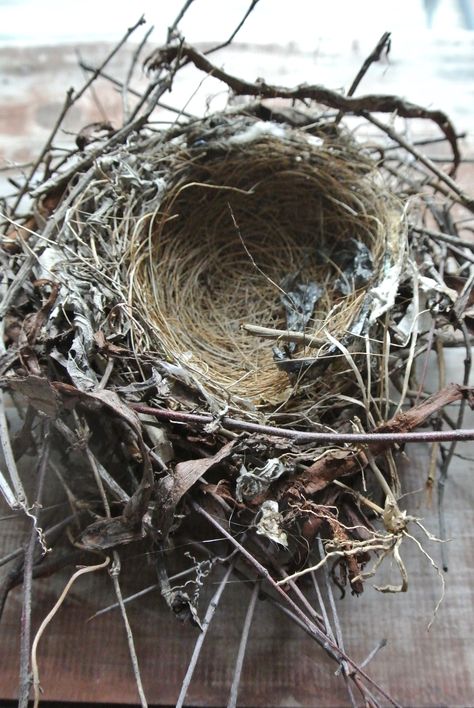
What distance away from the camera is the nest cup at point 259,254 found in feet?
2.88


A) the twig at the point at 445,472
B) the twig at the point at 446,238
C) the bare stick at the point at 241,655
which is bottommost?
the bare stick at the point at 241,655

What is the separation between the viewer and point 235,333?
3.59ft

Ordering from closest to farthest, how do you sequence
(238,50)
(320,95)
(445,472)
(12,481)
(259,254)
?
1. (12,481)
2. (445,472)
3. (320,95)
4. (259,254)
5. (238,50)

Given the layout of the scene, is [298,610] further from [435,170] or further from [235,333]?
[435,170]

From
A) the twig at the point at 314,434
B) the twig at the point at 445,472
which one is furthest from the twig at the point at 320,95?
the twig at the point at 314,434

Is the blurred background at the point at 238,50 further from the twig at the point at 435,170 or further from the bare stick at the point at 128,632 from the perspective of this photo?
the bare stick at the point at 128,632

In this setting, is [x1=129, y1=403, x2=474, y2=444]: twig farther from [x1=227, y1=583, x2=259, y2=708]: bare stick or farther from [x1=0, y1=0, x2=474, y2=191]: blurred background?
[x1=0, y1=0, x2=474, y2=191]: blurred background

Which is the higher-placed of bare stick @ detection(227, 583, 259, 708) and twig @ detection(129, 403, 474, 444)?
twig @ detection(129, 403, 474, 444)

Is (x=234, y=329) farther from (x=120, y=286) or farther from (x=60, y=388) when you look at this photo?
(x=60, y=388)

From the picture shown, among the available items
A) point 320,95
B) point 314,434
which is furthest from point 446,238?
point 314,434

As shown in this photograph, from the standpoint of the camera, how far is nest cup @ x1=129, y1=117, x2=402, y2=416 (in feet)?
2.88

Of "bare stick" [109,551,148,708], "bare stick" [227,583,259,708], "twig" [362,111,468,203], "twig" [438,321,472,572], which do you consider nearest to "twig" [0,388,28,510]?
"bare stick" [109,551,148,708]

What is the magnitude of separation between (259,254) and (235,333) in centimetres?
16

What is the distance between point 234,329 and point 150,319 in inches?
9.5
